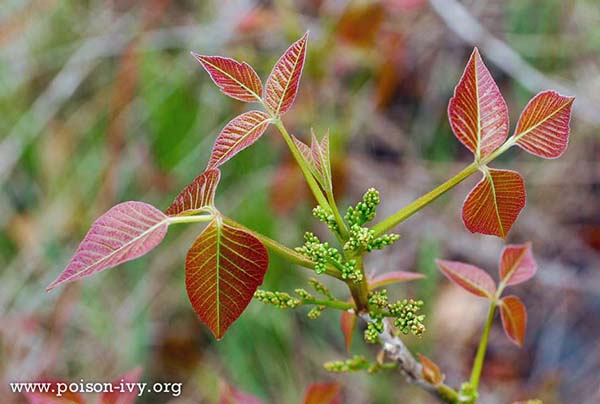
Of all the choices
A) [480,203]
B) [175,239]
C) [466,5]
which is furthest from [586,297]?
[480,203]

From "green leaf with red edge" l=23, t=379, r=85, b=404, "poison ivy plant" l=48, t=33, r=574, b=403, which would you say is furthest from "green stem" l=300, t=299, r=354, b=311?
"green leaf with red edge" l=23, t=379, r=85, b=404

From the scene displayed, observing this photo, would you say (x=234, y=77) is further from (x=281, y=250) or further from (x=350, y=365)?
(x=350, y=365)

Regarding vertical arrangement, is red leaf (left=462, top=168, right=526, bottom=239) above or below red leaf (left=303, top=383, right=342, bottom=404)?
above

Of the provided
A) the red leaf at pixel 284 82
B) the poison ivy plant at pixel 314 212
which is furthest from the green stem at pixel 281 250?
the red leaf at pixel 284 82

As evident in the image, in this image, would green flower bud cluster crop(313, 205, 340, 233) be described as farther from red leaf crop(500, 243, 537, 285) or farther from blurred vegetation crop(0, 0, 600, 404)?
blurred vegetation crop(0, 0, 600, 404)

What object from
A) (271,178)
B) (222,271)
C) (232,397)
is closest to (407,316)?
(222,271)
